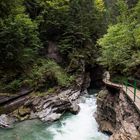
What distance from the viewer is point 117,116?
528 inches

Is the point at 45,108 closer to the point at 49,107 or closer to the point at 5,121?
the point at 49,107

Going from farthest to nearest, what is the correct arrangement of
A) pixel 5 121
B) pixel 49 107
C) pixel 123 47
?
pixel 49 107 → pixel 123 47 → pixel 5 121

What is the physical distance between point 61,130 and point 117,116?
14.3 feet

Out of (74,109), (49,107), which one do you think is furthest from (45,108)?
(74,109)

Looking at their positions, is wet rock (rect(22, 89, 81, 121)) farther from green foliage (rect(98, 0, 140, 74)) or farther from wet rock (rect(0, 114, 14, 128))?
green foliage (rect(98, 0, 140, 74))

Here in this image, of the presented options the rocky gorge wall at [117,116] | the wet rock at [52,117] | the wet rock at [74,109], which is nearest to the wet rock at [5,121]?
the wet rock at [52,117]

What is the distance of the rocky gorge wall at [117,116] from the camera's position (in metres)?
9.77

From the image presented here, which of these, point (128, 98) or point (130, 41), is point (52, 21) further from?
point (128, 98)

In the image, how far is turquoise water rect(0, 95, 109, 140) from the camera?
1473 centimetres

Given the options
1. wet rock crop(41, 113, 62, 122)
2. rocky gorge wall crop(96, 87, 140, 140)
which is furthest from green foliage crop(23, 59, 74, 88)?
rocky gorge wall crop(96, 87, 140, 140)

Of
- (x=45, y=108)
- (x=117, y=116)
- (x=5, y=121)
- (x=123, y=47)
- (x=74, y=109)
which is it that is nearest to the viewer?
(x=117, y=116)

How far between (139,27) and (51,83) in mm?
9431

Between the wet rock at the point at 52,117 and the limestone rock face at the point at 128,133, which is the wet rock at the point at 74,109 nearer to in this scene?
the wet rock at the point at 52,117

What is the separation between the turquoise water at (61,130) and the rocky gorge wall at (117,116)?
29.2 inches
